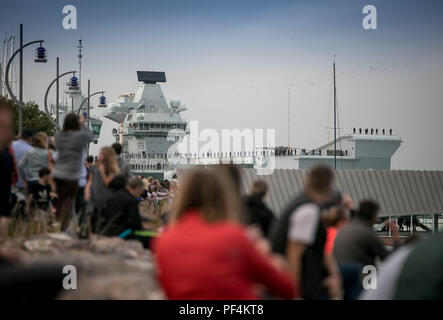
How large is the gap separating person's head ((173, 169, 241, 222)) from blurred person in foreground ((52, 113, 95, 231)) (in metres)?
6.33

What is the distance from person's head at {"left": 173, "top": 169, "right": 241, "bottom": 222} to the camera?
379 cm

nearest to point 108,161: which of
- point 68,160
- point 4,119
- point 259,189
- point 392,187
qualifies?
point 68,160

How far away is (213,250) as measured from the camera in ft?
12.4

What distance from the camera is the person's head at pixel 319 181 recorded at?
5.36 meters

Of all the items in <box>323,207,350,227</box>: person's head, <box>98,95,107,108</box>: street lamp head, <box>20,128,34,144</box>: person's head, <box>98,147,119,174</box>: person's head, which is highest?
<box>98,95,107,108</box>: street lamp head

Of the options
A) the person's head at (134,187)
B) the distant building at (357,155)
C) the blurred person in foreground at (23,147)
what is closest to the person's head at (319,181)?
the person's head at (134,187)

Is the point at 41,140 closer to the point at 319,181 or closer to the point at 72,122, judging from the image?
the point at 72,122

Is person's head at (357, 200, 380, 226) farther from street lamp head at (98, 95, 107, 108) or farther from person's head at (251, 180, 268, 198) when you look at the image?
street lamp head at (98, 95, 107, 108)

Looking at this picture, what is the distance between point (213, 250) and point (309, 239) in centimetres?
148

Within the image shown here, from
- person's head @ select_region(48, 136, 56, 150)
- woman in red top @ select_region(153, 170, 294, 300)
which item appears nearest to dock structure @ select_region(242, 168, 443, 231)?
person's head @ select_region(48, 136, 56, 150)

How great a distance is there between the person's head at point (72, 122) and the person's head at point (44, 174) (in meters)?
1.30

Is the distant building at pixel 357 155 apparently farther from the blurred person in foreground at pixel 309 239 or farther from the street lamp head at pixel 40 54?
the blurred person in foreground at pixel 309 239

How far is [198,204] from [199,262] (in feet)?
0.97

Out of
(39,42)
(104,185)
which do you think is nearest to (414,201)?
(39,42)
